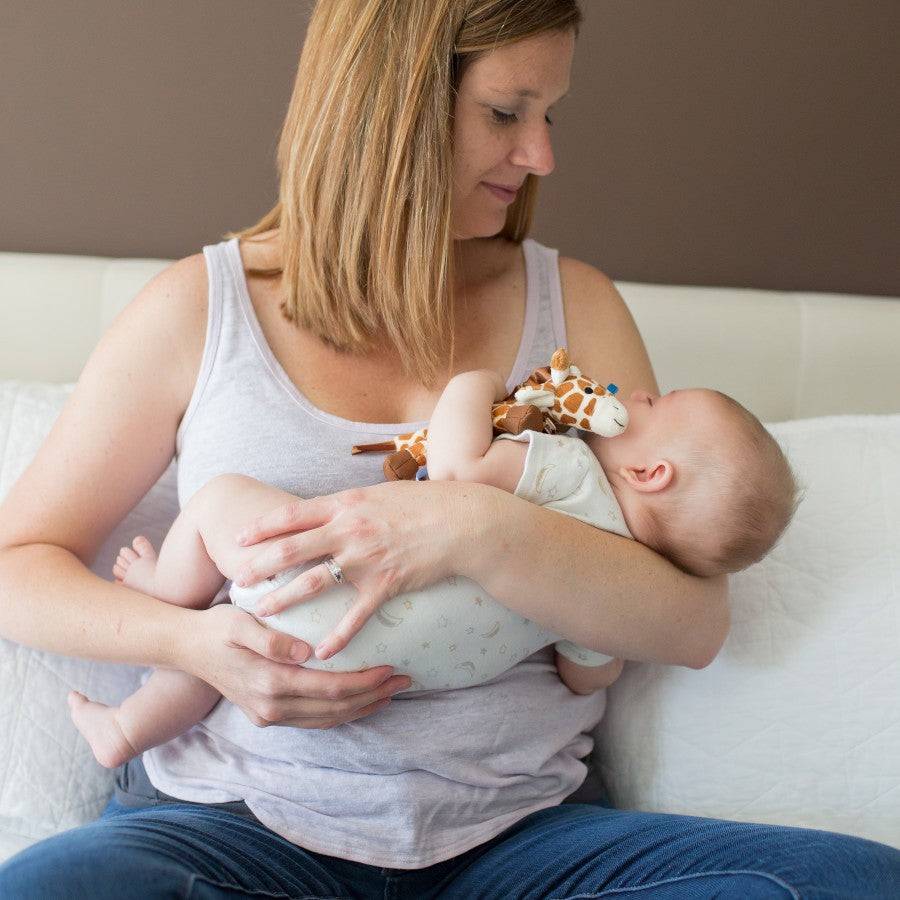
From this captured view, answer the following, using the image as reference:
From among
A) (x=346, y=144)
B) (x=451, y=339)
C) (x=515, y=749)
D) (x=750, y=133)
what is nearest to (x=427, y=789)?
Result: (x=515, y=749)

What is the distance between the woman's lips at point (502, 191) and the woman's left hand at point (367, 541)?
0.48 meters

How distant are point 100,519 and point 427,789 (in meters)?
0.56

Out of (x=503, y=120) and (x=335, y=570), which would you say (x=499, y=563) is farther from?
(x=503, y=120)

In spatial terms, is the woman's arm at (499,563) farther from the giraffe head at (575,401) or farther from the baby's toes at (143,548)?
the baby's toes at (143,548)

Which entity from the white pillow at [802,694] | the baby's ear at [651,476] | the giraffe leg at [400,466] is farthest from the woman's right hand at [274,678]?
the white pillow at [802,694]

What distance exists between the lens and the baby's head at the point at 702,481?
1195mm

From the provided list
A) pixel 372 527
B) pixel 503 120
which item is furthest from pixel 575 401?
pixel 503 120

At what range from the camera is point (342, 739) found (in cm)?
122

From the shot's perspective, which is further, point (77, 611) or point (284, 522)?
point (77, 611)

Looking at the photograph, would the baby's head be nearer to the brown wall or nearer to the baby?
the baby

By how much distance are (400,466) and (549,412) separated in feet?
0.66

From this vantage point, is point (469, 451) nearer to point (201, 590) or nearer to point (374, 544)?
point (374, 544)

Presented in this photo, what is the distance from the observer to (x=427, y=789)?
1218 millimetres

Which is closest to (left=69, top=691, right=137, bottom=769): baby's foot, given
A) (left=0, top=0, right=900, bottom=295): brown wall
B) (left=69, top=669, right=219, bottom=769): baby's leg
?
(left=69, top=669, right=219, bottom=769): baby's leg
